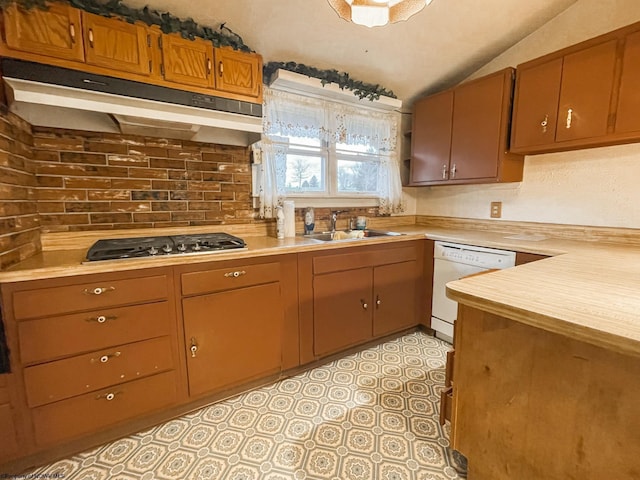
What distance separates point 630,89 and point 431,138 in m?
1.29

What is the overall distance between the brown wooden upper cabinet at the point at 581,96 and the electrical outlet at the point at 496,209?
55 cm

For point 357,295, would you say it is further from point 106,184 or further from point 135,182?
point 106,184

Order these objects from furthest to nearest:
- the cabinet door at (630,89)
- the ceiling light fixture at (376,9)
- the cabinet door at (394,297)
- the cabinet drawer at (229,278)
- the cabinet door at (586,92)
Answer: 1. the cabinet door at (394,297)
2. the cabinet door at (586,92)
3. the cabinet door at (630,89)
4. the cabinet drawer at (229,278)
5. the ceiling light fixture at (376,9)

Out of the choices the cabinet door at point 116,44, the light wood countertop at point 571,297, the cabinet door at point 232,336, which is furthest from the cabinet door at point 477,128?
the cabinet door at point 116,44

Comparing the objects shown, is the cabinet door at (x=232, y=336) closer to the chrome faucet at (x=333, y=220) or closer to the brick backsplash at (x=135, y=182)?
the brick backsplash at (x=135, y=182)

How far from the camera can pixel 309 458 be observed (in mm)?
1385

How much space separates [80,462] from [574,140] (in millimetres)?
3279

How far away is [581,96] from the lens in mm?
1874

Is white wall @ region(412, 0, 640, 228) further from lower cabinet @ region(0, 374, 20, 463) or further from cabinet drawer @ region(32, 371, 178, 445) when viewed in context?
lower cabinet @ region(0, 374, 20, 463)

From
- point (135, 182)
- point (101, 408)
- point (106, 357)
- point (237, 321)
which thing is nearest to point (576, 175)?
point (237, 321)

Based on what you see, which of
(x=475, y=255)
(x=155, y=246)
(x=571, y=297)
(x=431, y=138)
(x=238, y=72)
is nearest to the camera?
(x=571, y=297)

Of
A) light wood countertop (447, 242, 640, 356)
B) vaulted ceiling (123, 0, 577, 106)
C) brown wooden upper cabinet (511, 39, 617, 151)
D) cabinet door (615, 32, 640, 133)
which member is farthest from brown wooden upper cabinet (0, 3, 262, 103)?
cabinet door (615, 32, 640, 133)

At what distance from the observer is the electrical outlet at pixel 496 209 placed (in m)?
2.63

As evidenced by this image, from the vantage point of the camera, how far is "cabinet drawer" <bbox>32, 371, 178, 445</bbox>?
1.32 metres
